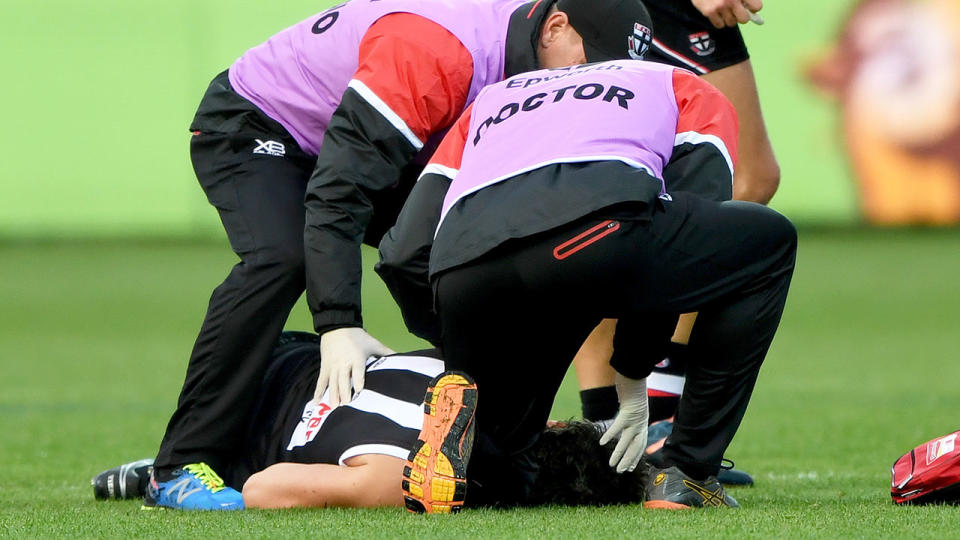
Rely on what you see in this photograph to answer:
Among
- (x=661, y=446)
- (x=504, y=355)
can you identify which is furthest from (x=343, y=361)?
(x=661, y=446)

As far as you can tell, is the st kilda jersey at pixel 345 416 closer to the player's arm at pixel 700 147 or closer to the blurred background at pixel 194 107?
the player's arm at pixel 700 147

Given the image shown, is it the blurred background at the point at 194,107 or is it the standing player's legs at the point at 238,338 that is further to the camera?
the blurred background at the point at 194,107

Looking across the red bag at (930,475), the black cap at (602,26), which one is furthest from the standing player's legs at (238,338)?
the red bag at (930,475)

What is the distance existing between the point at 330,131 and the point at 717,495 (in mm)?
1308

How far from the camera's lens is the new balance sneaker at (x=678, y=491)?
3.38 meters

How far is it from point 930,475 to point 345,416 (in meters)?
1.39

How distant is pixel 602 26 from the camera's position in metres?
3.79

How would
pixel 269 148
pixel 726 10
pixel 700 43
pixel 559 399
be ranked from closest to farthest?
pixel 269 148 < pixel 726 10 < pixel 700 43 < pixel 559 399

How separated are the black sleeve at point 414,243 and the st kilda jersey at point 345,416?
0.63 feet

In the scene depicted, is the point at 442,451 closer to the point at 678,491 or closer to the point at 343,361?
the point at 343,361

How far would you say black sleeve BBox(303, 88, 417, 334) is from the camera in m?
3.54

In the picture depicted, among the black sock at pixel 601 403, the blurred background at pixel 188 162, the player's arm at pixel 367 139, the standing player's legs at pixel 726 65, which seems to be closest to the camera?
the player's arm at pixel 367 139

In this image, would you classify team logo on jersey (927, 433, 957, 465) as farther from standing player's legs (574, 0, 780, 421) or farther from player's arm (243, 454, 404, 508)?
standing player's legs (574, 0, 780, 421)

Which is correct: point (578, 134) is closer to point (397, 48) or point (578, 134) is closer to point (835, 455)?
point (397, 48)
